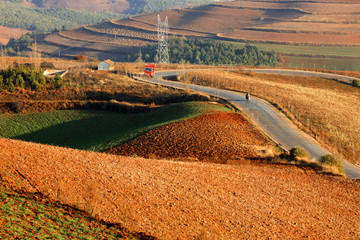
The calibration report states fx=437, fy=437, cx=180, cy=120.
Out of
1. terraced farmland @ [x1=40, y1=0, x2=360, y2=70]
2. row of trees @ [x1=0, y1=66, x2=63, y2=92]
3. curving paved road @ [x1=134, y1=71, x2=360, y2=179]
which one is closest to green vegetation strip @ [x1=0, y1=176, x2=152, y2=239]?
curving paved road @ [x1=134, y1=71, x2=360, y2=179]

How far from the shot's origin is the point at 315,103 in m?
53.2

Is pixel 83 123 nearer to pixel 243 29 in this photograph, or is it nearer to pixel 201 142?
pixel 201 142

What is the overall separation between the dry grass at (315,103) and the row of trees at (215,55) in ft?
122

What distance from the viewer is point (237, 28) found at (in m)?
164

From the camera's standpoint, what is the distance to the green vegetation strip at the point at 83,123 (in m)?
39.4

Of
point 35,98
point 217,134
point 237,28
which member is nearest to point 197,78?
point 35,98

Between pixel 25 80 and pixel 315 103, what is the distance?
124 feet

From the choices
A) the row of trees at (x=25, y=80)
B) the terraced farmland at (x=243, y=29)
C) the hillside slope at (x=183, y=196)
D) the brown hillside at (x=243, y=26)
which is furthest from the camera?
the brown hillside at (x=243, y=26)

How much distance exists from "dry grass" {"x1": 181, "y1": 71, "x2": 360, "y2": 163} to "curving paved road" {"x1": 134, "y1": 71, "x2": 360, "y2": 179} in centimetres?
143

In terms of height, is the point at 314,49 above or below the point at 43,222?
above

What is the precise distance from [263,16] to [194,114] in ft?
479

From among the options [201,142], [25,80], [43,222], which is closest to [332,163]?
[201,142]

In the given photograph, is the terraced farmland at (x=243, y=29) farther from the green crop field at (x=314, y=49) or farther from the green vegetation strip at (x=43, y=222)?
the green vegetation strip at (x=43, y=222)

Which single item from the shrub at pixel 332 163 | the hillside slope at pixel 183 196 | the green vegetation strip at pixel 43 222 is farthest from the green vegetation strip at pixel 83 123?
the green vegetation strip at pixel 43 222
